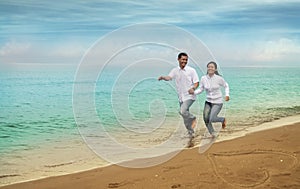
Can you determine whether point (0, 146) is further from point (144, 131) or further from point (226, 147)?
point (226, 147)

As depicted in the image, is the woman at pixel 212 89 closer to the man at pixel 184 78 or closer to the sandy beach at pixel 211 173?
the man at pixel 184 78

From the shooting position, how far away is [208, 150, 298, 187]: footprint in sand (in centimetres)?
712

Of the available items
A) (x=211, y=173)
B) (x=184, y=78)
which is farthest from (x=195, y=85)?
(x=211, y=173)

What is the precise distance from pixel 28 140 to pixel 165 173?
884cm

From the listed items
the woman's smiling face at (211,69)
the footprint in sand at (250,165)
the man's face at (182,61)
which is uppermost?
the man's face at (182,61)

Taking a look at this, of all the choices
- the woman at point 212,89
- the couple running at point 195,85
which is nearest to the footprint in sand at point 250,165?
the couple running at point 195,85

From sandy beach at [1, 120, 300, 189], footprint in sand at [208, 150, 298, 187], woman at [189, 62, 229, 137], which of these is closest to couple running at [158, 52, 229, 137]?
woman at [189, 62, 229, 137]

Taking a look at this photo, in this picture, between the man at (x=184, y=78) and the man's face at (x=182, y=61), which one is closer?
the man's face at (x=182, y=61)

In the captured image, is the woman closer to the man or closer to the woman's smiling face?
the woman's smiling face

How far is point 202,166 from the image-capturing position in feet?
26.0

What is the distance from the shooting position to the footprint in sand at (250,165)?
712 cm

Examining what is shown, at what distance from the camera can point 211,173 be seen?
7453 mm

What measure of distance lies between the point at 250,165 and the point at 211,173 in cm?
83

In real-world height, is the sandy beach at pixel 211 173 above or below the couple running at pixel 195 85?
below
